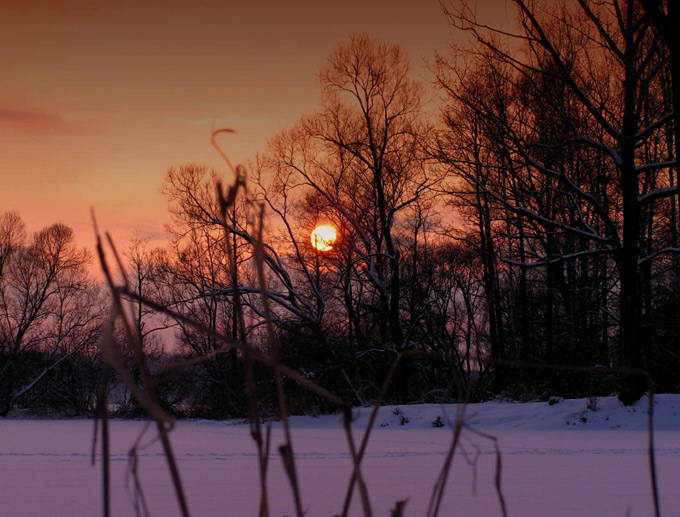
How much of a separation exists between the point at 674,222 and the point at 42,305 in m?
21.7

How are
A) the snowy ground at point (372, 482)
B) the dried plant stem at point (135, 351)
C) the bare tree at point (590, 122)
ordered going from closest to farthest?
the dried plant stem at point (135, 351) < the snowy ground at point (372, 482) < the bare tree at point (590, 122)

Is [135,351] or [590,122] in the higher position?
[590,122]

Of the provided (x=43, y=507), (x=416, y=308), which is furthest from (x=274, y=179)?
(x=43, y=507)

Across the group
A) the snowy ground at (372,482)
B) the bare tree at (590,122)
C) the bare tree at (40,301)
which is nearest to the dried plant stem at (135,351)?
the snowy ground at (372,482)

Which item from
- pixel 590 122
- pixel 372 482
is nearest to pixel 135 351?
pixel 372 482

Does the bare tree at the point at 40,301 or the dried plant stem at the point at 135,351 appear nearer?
the dried plant stem at the point at 135,351

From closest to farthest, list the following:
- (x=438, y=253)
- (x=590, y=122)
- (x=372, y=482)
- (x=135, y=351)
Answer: (x=135, y=351) → (x=372, y=482) → (x=590, y=122) → (x=438, y=253)

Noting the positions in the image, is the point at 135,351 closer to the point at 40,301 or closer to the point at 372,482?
the point at 372,482

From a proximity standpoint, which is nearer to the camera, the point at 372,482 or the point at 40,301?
the point at 372,482

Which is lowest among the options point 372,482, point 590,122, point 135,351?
point 372,482

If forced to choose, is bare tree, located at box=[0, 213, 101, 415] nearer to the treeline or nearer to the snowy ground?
the treeline

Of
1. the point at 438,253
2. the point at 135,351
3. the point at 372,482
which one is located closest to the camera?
the point at 135,351

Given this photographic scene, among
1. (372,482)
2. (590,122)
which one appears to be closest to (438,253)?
(590,122)

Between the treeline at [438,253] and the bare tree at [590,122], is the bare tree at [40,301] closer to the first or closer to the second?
the treeline at [438,253]
